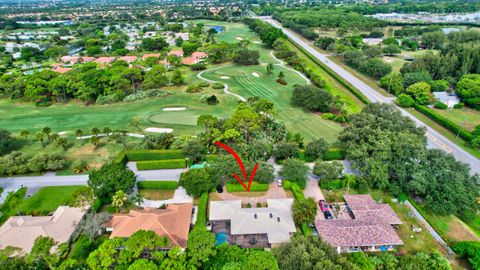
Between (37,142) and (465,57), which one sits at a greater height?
(465,57)

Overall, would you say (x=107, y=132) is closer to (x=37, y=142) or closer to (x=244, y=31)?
(x=37, y=142)

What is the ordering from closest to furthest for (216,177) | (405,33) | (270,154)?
(216,177)
(270,154)
(405,33)

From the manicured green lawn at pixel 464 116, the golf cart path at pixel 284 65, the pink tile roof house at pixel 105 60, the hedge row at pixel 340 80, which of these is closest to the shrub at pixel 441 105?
the manicured green lawn at pixel 464 116

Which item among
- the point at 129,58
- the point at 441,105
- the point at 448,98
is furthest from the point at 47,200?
the point at 448,98

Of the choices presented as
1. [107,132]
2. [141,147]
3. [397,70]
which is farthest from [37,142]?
[397,70]

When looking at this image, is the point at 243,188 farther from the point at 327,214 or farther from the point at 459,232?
the point at 459,232

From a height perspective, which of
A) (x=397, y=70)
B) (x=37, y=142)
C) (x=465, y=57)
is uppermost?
(x=465, y=57)

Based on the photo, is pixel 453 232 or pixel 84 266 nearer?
pixel 84 266
